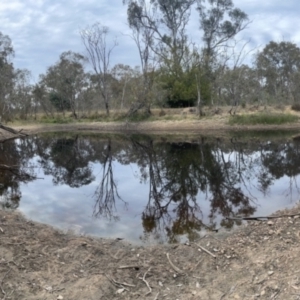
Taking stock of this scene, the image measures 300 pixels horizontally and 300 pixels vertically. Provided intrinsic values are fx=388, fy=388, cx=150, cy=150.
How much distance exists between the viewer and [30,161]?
1944 centimetres

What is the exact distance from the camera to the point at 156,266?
564 cm

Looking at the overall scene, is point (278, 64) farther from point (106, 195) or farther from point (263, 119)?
point (106, 195)

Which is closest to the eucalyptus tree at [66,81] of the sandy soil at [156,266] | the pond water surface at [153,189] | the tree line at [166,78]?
the tree line at [166,78]

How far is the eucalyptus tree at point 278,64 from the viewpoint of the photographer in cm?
5141

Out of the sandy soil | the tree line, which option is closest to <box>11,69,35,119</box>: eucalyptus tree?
the tree line

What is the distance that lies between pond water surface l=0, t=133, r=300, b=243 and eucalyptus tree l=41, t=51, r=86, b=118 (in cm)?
2853

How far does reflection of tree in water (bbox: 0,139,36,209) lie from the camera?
1096 cm

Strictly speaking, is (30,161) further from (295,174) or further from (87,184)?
(295,174)

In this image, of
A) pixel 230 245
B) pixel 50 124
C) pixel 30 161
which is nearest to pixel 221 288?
pixel 230 245

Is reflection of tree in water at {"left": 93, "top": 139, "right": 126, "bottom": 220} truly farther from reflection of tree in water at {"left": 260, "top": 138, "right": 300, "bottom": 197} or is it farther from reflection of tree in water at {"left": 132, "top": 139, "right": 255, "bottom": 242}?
reflection of tree in water at {"left": 260, "top": 138, "right": 300, "bottom": 197}

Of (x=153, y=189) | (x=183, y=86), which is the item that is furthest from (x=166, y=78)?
(x=153, y=189)

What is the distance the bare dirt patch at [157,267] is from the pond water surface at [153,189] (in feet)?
3.59

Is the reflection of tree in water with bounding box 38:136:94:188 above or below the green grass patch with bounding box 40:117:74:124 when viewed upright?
below

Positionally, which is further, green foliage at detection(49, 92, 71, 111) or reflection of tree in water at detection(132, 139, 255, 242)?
green foliage at detection(49, 92, 71, 111)
